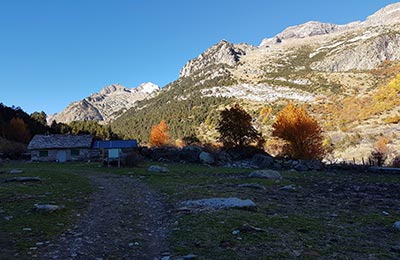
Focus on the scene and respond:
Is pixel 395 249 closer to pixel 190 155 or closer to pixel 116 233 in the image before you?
pixel 116 233

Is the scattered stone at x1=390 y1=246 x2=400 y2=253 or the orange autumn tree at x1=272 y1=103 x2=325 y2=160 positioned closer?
the scattered stone at x1=390 y1=246 x2=400 y2=253

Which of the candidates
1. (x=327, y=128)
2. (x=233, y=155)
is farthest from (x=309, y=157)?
(x=327, y=128)

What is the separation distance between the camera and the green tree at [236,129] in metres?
57.9

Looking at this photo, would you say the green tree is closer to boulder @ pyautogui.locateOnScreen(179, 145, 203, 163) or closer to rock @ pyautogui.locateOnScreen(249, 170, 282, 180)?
boulder @ pyautogui.locateOnScreen(179, 145, 203, 163)

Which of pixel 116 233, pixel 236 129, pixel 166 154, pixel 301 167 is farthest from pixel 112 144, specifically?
pixel 116 233

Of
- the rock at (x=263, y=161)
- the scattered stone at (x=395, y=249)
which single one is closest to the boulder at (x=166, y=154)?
the rock at (x=263, y=161)

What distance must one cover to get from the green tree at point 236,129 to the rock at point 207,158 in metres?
11.2

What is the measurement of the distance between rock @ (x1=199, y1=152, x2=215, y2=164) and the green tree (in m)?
11.2

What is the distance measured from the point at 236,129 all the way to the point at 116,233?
48514mm

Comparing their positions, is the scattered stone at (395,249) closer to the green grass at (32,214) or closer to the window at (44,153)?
the green grass at (32,214)

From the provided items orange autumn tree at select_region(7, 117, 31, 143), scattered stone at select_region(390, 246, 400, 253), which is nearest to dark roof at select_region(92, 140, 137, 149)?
scattered stone at select_region(390, 246, 400, 253)

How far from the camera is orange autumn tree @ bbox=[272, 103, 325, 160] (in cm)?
5669

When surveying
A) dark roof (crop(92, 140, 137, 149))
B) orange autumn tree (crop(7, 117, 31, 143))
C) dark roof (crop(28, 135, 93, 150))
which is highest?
orange autumn tree (crop(7, 117, 31, 143))

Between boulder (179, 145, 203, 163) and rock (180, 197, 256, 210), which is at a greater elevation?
boulder (179, 145, 203, 163)
